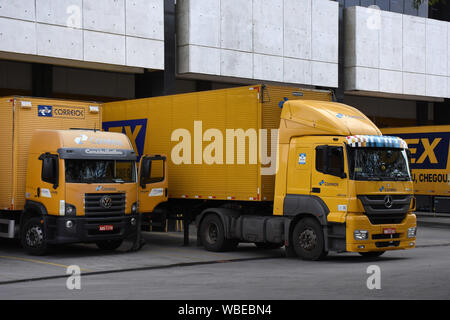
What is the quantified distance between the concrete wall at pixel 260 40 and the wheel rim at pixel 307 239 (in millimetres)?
14545

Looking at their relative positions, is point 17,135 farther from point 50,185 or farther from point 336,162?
point 336,162

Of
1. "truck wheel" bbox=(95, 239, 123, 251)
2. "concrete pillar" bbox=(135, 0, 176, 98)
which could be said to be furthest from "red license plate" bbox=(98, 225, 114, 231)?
"concrete pillar" bbox=(135, 0, 176, 98)

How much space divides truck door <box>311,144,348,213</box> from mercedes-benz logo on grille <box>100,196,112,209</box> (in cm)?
483

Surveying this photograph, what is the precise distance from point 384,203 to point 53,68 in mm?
17360

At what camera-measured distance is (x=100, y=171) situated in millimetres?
17406

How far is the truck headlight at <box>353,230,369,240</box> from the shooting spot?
1542cm

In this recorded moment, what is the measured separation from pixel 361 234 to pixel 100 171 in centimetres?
619

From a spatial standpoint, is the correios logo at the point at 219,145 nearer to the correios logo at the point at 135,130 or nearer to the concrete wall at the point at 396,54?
the correios logo at the point at 135,130

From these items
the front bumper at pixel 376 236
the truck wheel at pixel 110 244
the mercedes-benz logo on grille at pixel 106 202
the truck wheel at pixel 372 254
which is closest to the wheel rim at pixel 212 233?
the truck wheel at pixel 110 244

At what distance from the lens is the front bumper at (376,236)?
50.6 feet

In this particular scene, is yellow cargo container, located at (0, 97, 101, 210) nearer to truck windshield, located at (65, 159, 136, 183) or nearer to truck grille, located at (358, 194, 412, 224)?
truck windshield, located at (65, 159, 136, 183)
